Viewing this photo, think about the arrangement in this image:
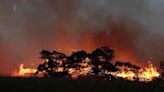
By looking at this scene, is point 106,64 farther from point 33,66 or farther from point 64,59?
point 33,66

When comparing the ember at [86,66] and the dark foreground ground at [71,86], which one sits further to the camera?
the ember at [86,66]

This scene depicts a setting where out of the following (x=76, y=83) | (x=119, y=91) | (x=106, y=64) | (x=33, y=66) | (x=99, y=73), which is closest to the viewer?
(x=119, y=91)

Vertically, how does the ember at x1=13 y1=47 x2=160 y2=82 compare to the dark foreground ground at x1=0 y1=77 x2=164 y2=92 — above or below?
above

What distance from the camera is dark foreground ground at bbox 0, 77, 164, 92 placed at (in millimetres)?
16609

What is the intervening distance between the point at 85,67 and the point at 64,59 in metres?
6.84

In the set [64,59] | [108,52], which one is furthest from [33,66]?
[108,52]

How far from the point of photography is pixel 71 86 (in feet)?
56.0

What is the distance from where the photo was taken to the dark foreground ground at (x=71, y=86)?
16609 millimetres

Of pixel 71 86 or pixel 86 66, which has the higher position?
pixel 86 66

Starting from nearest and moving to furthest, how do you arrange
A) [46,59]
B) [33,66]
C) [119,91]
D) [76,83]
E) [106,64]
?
[119,91]
[76,83]
[106,64]
[46,59]
[33,66]

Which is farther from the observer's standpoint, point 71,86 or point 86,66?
point 86,66

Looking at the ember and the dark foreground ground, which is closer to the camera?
the dark foreground ground

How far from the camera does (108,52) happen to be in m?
67.8

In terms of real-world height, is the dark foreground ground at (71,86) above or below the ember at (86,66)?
below
